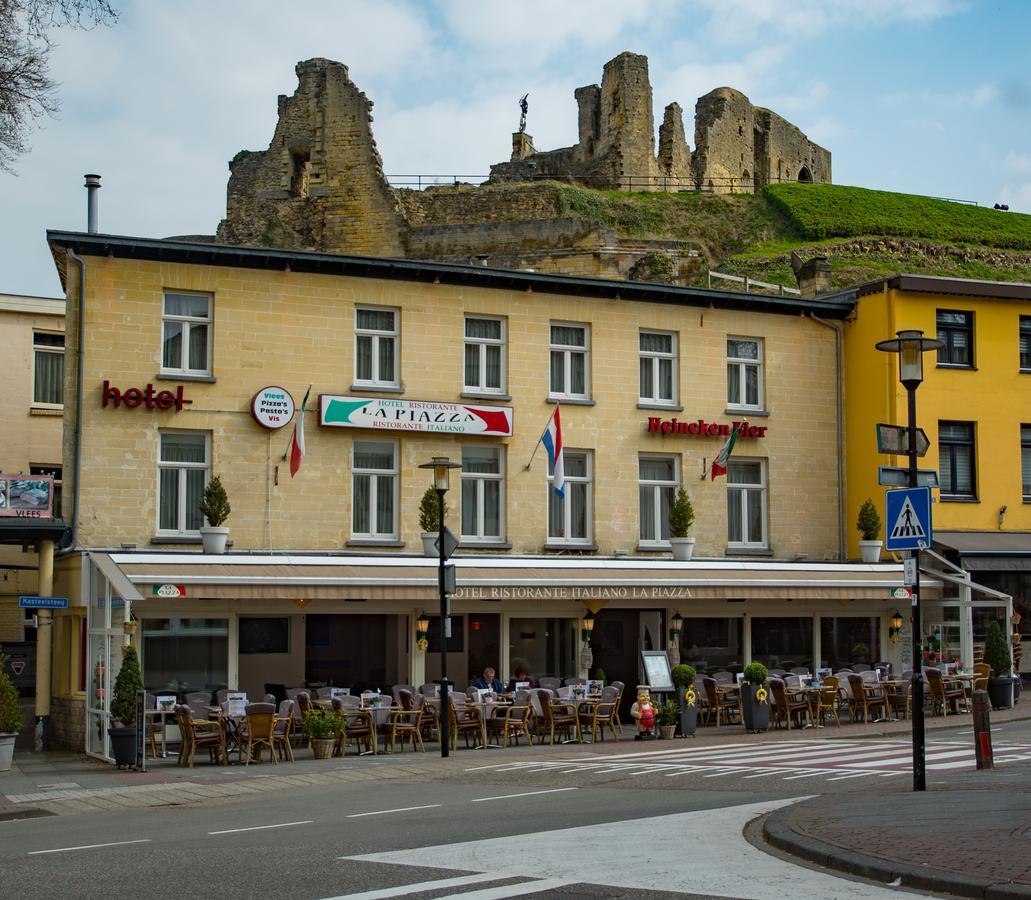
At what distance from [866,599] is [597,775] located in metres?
14.0

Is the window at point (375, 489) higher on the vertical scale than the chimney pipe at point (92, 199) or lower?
lower

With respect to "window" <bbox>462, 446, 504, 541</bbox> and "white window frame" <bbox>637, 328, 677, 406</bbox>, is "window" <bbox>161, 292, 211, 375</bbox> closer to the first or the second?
"window" <bbox>462, 446, 504, 541</bbox>

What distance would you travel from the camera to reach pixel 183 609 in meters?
25.8

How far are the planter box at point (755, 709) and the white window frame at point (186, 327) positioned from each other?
37.9ft

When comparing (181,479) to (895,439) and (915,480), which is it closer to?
(895,439)

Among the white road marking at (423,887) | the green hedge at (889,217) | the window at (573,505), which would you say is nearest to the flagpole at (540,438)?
the window at (573,505)

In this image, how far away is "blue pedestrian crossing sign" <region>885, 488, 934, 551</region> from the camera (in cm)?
1512

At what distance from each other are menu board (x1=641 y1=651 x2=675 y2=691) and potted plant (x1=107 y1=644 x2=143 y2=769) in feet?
30.0

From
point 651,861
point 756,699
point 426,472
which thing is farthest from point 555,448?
point 651,861

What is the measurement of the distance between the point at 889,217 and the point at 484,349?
132 feet

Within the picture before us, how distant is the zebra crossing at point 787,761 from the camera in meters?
18.3

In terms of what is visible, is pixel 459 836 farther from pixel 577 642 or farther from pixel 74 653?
pixel 577 642

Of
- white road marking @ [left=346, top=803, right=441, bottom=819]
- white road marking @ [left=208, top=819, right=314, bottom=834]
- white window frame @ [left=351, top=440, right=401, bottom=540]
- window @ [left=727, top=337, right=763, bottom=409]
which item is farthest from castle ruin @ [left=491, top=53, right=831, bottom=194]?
white road marking @ [left=208, top=819, right=314, bottom=834]

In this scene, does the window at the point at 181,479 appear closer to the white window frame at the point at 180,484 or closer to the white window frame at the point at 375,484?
the white window frame at the point at 180,484
